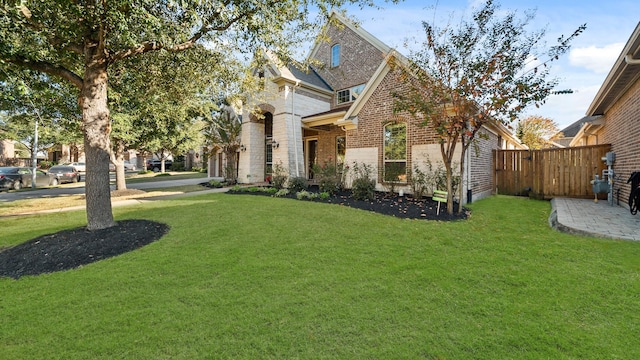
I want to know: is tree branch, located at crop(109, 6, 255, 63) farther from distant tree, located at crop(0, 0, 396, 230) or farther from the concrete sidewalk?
the concrete sidewalk

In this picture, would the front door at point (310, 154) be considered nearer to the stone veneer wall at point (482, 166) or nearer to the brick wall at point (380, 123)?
the brick wall at point (380, 123)

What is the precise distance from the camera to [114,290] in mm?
3189

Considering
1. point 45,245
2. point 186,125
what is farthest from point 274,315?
point 186,125

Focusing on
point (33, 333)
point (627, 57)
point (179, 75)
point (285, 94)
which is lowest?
point (33, 333)

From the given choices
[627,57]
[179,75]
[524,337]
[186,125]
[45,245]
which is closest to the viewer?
[524,337]

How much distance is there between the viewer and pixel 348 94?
640 inches

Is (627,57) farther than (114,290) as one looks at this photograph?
Yes

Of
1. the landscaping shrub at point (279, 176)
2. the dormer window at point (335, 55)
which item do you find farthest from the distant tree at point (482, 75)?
the dormer window at point (335, 55)

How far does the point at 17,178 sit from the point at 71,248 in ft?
61.1

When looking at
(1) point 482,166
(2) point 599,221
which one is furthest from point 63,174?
(2) point 599,221

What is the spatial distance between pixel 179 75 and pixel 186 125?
347 inches

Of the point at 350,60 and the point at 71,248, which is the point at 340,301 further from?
the point at 350,60

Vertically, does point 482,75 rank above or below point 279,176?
above

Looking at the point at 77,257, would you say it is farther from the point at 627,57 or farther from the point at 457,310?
the point at 627,57
